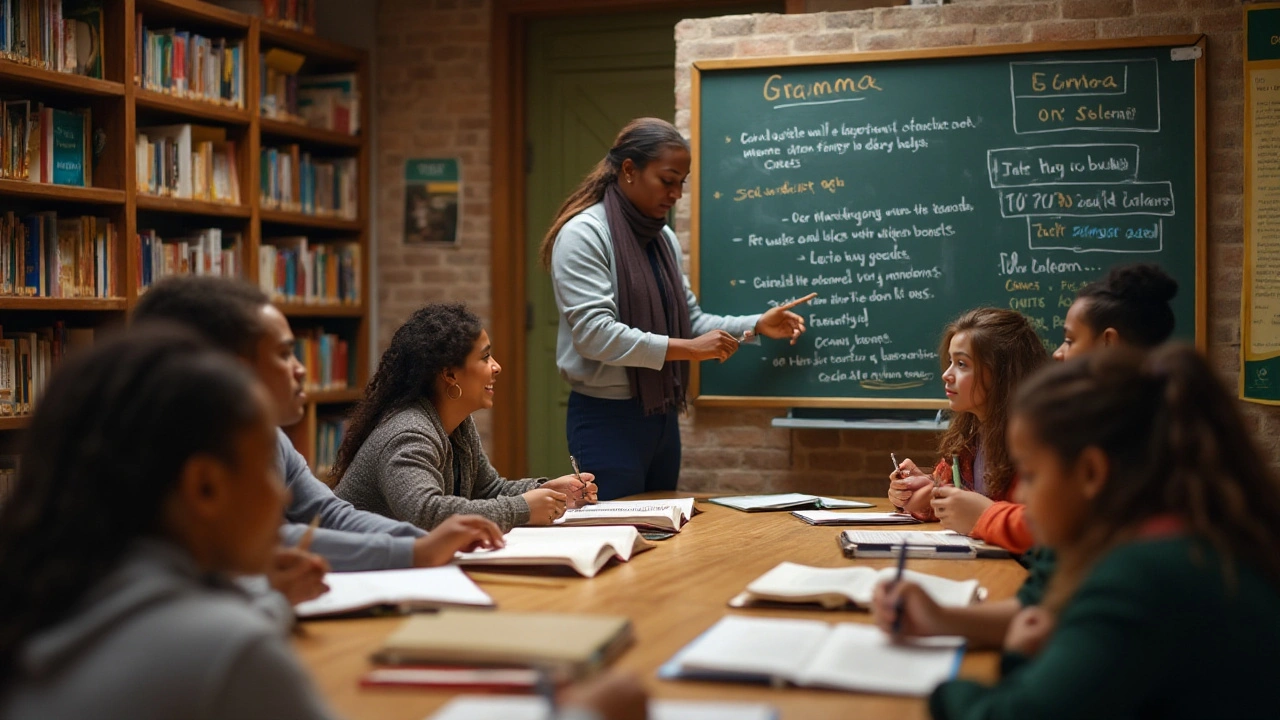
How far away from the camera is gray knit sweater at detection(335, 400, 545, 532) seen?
2301 mm

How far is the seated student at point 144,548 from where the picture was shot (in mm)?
990

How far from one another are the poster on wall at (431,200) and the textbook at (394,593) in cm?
345

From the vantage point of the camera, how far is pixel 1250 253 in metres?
3.59

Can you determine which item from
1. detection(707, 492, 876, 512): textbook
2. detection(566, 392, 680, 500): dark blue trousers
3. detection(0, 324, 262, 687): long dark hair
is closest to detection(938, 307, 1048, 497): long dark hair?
detection(707, 492, 876, 512): textbook

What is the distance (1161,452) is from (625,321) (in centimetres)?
225

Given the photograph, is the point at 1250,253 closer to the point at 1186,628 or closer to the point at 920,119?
the point at 920,119

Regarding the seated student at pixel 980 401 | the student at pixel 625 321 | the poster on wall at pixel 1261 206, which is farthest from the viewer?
the poster on wall at pixel 1261 206

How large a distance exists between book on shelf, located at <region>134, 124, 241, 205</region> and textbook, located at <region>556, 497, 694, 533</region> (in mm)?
2323

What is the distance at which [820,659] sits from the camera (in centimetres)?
141

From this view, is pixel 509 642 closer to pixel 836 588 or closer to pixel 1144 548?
pixel 836 588

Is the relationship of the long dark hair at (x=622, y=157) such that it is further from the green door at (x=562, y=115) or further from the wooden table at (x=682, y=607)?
the green door at (x=562, y=115)

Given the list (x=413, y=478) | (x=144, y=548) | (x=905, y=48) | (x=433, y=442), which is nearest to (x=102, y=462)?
(x=144, y=548)

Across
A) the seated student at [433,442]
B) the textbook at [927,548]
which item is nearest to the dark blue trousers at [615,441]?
the seated student at [433,442]

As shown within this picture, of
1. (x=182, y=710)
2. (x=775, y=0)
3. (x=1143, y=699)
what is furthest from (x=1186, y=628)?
(x=775, y=0)
